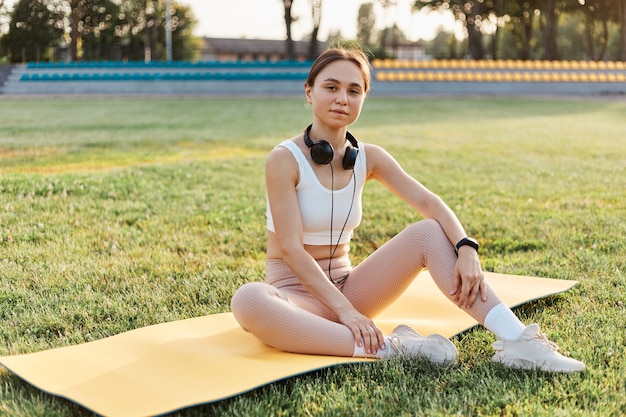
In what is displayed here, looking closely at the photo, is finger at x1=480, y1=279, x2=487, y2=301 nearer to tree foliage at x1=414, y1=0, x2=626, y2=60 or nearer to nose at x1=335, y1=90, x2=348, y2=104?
nose at x1=335, y1=90, x2=348, y2=104

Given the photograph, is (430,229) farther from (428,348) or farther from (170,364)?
(170,364)

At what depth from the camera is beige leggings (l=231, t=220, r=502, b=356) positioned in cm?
292

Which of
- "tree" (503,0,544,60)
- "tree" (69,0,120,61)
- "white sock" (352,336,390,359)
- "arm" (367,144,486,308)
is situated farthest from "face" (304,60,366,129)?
"tree" (69,0,120,61)

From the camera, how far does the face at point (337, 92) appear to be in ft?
9.99

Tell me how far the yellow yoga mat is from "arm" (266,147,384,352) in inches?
5.7

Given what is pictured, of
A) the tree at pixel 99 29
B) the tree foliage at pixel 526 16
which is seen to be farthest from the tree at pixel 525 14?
the tree at pixel 99 29

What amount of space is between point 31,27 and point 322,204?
5145 cm

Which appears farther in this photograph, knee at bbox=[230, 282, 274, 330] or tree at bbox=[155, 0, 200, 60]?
tree at bbox=[155, 0, 200, 60]

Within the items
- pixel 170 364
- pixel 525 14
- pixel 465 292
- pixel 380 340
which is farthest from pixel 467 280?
pixel 525 14

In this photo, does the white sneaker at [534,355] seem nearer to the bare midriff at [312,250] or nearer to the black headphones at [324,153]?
the bare midriff at [312,250]

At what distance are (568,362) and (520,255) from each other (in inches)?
89.9

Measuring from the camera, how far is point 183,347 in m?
3.04

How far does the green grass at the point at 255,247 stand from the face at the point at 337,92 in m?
1.04

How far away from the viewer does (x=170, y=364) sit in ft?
9.34
